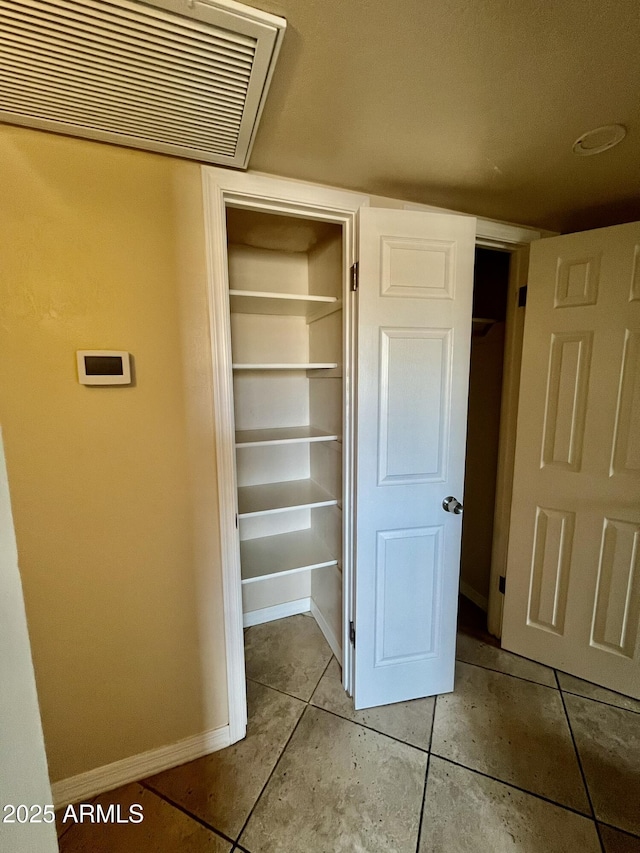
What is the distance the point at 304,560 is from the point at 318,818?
0.91 m

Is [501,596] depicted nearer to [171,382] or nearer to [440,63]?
[171,382]

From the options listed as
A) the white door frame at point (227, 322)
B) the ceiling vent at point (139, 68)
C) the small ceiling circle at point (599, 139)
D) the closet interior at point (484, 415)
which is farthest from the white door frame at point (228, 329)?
the closet interior at point (484, 415)

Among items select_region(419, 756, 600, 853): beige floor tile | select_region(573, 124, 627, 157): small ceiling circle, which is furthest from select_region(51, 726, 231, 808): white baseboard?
select_region(573, 124, 627, 157): small ceiling circle

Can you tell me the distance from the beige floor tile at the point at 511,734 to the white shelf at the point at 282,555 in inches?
33.3

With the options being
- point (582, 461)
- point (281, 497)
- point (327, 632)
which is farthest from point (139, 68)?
point (327, 632)

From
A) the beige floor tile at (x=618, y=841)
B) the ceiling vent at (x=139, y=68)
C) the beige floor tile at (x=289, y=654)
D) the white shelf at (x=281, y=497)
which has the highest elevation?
the ceiling vent at (x=139, y=68)

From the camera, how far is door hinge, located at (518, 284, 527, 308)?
1.74 m

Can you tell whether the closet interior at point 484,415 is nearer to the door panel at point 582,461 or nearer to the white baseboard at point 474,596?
the white baseboard at point 474,596

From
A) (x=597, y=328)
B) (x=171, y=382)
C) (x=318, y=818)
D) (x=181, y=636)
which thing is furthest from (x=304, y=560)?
(x=597, y=328)

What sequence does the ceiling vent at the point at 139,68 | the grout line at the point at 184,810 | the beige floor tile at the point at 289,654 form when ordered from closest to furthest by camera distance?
the ceiling vent at the point at 139,68, the grout line at the point at 184,810, the beige floor tile at the point at 289,654

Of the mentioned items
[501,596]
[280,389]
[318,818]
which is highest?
[280,389]

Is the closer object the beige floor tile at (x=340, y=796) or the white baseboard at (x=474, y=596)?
the beige floor tile at (x=340, y=796)

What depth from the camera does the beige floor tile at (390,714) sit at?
1.46 m

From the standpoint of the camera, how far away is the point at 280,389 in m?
2.03
